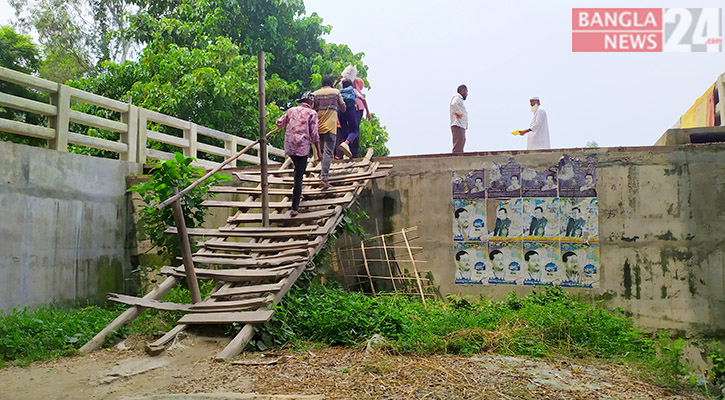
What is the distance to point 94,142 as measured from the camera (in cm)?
866

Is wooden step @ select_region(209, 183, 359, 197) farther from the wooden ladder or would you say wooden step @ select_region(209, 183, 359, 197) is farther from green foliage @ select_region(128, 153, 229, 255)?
green foliage @ select_region(128, 153, 229, 255)

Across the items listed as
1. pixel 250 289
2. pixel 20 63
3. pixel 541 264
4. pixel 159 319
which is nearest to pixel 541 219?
pixel 541 264

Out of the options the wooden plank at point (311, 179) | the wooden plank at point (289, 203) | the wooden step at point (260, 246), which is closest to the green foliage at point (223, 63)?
the wooden plank at point (311, 179)

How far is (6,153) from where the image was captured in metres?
7.08

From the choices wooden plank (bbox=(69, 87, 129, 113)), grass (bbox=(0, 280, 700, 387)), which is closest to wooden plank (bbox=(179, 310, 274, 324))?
grass (bbox=(0, 280, 700, 387))

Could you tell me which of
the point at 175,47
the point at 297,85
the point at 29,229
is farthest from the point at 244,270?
the point at 297,85

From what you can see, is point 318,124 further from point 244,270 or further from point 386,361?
point 386,361

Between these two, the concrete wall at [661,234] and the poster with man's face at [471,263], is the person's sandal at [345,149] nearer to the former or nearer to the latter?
the poster with man's face at [471,263]

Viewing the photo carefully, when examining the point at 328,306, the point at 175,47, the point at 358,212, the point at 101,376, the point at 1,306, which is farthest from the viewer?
the point at 175,47

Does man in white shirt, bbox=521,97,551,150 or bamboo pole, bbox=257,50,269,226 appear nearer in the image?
bamboo pole, bbox=257,50,269,226

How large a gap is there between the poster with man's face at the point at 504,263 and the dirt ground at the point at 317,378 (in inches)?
102

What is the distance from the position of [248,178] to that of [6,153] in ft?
10.2

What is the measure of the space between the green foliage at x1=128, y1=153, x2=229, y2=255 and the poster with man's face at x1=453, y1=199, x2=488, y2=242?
330cm

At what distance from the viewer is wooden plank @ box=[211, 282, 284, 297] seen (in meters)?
5.93
